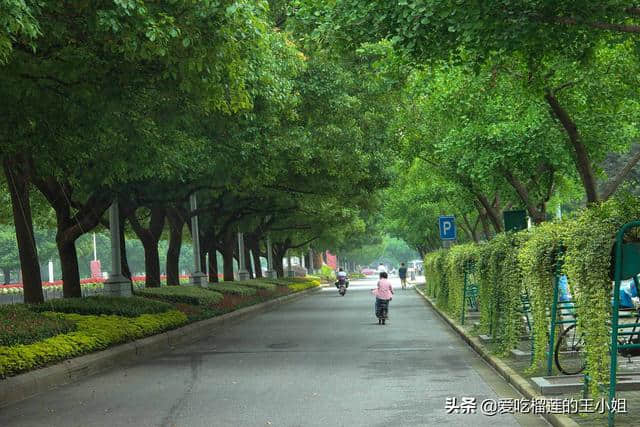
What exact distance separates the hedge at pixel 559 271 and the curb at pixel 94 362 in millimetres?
6448

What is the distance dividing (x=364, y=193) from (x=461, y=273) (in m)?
12.7

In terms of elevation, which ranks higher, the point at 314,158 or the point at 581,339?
the point at 314,158

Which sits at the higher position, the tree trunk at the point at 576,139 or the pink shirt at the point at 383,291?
the tree trunk at the point at 576,139

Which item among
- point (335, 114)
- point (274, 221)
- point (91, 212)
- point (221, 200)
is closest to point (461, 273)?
point (335, 114)

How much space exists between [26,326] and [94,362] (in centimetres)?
120

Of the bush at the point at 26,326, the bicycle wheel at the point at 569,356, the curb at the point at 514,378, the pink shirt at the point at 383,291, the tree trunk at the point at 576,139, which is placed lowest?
the curb at the point at 514,378

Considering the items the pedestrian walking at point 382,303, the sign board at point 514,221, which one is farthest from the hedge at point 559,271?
the pedestrian walking at point 382,303

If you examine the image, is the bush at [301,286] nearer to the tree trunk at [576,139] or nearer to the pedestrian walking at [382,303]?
Answer: the pedestrian walking at [382,303]

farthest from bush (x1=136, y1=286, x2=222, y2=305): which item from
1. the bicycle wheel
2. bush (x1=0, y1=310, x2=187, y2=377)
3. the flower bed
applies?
the bicycle wheel

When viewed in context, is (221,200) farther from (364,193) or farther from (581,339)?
(581,339)

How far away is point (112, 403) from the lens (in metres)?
11.1

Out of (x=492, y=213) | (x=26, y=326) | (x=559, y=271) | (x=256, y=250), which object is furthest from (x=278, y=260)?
(x=559, y=271)

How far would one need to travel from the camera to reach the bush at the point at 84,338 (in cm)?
1268

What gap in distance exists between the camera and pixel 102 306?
19406mm
